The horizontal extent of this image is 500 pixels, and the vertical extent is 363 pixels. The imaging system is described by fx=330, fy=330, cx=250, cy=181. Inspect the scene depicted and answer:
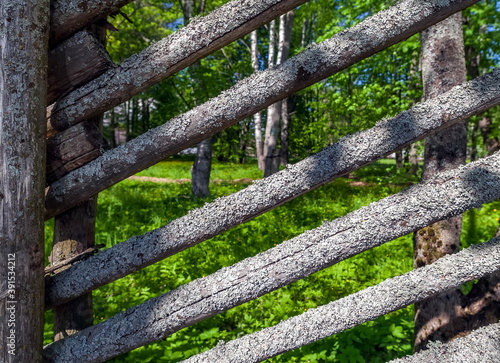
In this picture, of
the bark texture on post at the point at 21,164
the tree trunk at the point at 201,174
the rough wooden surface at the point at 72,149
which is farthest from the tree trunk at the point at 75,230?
the tree trunk at the point at 201,174

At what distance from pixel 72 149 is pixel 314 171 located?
1.18 meters

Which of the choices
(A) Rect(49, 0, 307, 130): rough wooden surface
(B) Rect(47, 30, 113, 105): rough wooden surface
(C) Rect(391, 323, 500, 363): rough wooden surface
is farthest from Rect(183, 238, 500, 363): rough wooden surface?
(B) Rect(47, 30, 113, 105): rough wooden surface

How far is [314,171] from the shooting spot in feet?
4.92

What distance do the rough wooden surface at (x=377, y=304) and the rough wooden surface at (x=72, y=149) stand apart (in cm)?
121

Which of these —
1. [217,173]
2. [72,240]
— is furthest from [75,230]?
[217,173]

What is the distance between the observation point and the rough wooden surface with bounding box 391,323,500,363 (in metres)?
1.48

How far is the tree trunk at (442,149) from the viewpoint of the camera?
201 cm

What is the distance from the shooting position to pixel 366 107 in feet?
20.3

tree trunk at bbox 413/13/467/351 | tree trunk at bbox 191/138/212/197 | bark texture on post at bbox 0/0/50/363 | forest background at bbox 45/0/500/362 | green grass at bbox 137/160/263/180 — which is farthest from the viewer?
green grass at bbox 137/160/263/180

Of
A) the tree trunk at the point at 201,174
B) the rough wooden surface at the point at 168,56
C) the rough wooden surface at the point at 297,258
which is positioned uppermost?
the tree trunk at the point at 201,174

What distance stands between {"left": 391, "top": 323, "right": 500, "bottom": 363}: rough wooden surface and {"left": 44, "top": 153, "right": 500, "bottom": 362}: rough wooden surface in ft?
1.11

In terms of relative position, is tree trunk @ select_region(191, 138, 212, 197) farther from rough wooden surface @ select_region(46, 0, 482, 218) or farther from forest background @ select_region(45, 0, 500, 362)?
rough wooden surface @ select_region(46, 0, 482, 218)

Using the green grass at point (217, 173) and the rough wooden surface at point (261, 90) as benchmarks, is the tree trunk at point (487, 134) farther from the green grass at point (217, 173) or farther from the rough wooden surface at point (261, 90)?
the green grass at point (217, 173)

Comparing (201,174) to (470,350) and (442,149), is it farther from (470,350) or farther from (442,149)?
(470,350)
